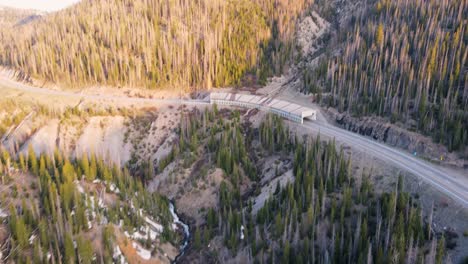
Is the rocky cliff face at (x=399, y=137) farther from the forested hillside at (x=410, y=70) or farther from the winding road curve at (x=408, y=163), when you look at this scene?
the winding road curve at (x=408, y=163)

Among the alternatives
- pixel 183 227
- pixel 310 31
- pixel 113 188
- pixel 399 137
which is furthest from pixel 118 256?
pixel 310 31

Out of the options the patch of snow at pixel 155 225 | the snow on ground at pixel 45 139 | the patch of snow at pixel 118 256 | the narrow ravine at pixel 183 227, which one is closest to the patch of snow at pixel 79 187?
the patch of snow at pixel 155 225

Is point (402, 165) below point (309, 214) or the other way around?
the other way around

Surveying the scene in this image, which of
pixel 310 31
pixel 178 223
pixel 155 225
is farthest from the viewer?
pixel 310 31

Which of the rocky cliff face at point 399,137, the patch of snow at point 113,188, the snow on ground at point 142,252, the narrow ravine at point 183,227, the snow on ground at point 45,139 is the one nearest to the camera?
the snow on ground at point 142,252

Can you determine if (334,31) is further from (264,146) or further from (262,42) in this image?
(264,146)

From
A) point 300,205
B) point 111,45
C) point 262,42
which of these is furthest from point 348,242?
point 111,45

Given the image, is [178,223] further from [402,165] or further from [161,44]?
[161,44]
